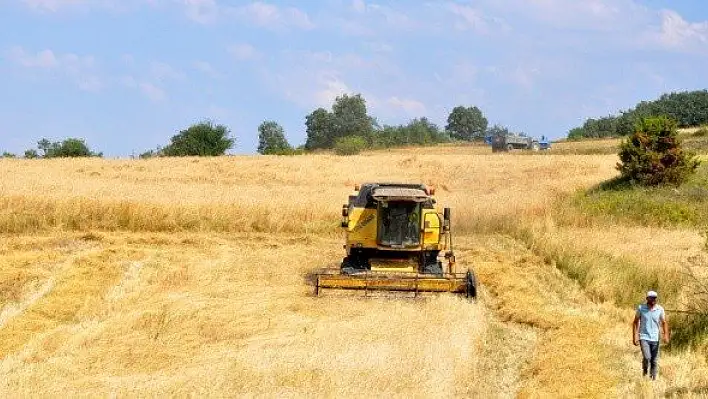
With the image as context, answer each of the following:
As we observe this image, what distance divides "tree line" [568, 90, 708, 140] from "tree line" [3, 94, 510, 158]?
38.7 ft

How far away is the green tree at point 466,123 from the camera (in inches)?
5541

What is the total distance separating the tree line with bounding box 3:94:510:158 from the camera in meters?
69.9

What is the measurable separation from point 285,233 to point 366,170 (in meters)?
18.6

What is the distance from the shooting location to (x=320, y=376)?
38.3ft

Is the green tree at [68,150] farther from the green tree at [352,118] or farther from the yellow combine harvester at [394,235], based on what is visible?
the yellow combine harvester at [394,235]

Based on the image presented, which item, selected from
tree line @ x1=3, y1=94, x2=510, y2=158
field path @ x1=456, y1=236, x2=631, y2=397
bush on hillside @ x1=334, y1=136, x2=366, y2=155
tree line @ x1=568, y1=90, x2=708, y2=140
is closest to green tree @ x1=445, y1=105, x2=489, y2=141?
tree line @ x1=3, y1=94, x2=510, y2=158

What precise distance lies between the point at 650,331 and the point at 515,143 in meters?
53.9

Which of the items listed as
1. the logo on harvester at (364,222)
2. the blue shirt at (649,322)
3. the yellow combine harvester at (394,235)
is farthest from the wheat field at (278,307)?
the logo on harvester at (364,222)

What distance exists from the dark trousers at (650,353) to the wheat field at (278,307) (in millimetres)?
191

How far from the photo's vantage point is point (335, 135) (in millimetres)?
104750

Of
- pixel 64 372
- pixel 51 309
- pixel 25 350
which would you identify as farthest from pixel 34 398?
pixel 51 309

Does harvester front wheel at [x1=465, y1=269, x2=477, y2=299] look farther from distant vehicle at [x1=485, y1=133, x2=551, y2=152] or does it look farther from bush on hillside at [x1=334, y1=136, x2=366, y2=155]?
bush on hillside at [x1=334, y1=136, x2=366, y2=155]

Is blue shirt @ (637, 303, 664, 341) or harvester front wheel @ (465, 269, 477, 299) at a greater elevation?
blue shirt @ (637, 303, 664, 341)

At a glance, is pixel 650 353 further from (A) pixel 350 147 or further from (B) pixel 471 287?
(A) pixel 350 147
